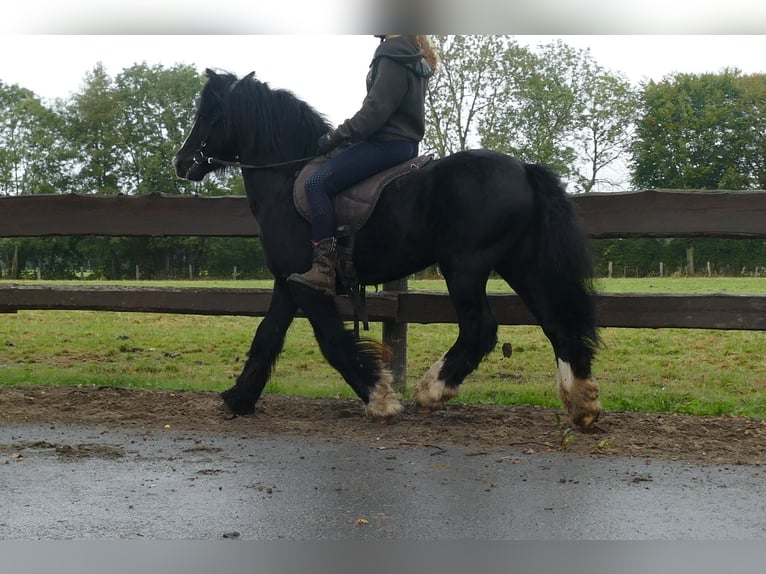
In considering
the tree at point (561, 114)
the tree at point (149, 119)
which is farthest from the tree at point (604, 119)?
the tree at point (149, 119)

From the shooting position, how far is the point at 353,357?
5453 millimetres

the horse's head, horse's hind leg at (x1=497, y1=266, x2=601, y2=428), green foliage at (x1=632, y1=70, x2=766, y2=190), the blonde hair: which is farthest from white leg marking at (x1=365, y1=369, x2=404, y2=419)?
green foliage at (x1=632, y1=70, x2=766, y2=190)

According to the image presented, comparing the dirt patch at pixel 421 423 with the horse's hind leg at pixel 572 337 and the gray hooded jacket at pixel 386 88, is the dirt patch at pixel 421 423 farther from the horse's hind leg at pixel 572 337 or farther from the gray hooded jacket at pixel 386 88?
the gray hooded jacket at pixel 386 88

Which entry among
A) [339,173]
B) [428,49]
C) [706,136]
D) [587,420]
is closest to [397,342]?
[339,173]

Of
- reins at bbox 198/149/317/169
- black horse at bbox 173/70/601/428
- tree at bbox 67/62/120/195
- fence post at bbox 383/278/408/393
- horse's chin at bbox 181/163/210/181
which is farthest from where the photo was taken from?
tree at bbox 67/62/120/195

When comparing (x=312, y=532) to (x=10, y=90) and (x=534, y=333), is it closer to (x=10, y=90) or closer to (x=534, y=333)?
(x=534, y=333)

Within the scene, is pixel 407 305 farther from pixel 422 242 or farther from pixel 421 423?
pixel 421 423

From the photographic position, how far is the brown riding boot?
5.38 m

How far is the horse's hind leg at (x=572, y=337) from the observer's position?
5066mm

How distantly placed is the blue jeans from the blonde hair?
2.02 ft

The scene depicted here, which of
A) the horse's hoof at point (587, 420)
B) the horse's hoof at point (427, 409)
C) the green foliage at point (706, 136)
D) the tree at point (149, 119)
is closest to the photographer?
the horse's hoof at point (587, 420)

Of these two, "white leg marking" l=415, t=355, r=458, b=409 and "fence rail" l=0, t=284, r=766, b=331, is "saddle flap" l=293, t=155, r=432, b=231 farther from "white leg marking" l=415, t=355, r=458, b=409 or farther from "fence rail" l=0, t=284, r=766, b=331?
"fence rail" l=0, t=284, r=766, b=331

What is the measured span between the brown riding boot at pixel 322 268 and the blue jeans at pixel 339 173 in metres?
0.06

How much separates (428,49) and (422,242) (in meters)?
1.32
